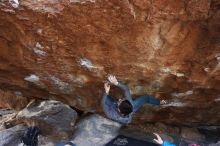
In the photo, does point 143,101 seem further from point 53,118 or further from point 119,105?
point 53,118

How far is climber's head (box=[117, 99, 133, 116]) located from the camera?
5945mm

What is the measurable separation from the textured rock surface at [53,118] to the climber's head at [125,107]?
2.33 m

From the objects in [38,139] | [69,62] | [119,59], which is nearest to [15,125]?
[38,139]

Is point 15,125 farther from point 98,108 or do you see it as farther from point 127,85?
point 127,85

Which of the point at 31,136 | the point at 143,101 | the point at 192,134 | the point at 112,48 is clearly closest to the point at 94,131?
the point at 31,136

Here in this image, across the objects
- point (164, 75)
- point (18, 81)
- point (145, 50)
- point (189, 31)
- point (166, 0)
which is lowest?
point (18, 81)

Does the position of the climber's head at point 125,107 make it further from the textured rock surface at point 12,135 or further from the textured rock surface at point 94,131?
the textured rock surface at point 12,135

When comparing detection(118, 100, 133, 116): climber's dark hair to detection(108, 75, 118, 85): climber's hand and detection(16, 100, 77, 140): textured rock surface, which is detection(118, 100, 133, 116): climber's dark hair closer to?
detection(108, 75, 118, 85): climber's hand

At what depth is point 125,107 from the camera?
5.98 metres

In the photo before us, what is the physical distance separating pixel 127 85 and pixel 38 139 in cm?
280

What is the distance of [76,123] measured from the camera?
8.29m

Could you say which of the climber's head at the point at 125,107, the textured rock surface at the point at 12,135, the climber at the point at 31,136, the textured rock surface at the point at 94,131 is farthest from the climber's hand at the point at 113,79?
the textured rock surface at the point at 12,135

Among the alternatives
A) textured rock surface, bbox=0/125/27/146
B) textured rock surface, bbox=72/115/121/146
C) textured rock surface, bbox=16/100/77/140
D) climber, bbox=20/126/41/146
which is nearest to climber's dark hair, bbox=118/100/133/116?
textured rock surface, bbox=72/115/121/146

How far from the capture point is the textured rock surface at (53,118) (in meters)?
7.90
